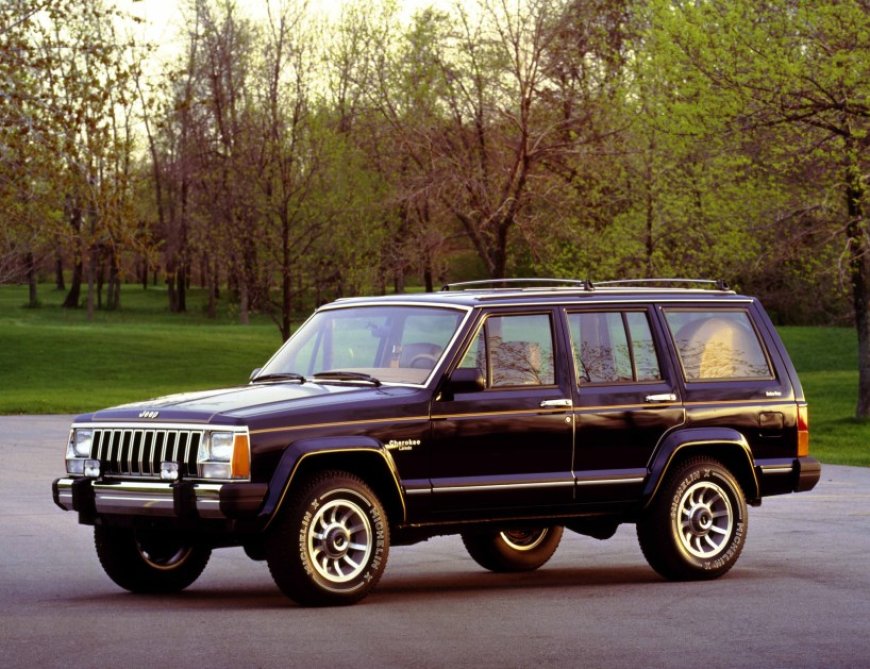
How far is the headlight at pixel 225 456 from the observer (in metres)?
9.68

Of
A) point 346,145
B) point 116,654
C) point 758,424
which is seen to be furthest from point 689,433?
point 346,145

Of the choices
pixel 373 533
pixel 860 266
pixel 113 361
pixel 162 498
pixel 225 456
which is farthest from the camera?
pixel 113 361

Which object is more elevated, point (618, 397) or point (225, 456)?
point (618, 397)

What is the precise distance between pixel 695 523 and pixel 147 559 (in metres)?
3.60

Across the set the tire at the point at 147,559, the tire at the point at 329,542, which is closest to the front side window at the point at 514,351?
the tire at the point at 329,542

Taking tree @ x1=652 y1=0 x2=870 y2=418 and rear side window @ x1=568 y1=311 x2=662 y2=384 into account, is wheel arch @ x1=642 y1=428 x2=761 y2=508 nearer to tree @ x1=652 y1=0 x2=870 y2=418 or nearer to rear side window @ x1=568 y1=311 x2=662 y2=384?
rear side window @ x1=568 y1=311 x2=662 y2=384

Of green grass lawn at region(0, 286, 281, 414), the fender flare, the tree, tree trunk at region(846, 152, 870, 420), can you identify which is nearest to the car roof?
the fender flare

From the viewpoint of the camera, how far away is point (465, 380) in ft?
34.3

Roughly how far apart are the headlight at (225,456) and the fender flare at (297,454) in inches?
7.3

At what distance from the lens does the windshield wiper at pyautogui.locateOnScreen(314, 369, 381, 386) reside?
10664 millimetres

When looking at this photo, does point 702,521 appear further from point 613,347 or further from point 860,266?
point 860,266

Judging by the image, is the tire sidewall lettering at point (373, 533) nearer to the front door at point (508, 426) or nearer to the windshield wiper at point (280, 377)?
the front door at point (508, 426)

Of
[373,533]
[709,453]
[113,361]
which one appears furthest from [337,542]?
[113,361]

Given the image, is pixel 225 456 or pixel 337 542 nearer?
pixel 225 456
